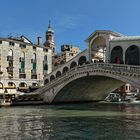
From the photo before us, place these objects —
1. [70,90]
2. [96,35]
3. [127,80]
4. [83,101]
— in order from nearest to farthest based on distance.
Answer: [127,80] → [96,35] → [70,90] → [83,101]

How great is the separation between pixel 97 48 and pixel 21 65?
13.7m

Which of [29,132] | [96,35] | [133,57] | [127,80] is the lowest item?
[29,132]

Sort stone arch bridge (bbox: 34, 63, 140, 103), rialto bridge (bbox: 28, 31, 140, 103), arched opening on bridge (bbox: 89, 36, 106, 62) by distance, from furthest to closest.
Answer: arched opening on bridge (bbox: 89, 36, 106, 62) → rialto bridge (bbox: 28, 31, 140, 103) → stone arch bridge (bbox: 34, 63, 140, 103)

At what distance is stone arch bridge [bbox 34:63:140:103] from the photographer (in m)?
27.9

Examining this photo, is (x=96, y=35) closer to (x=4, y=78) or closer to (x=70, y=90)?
(x=70, y=90)

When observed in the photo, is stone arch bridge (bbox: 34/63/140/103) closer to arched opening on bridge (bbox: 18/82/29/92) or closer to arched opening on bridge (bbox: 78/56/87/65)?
arched opening on bridge (bbox: 78/56/87/65)

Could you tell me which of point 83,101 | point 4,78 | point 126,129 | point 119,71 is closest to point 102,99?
point 83,101

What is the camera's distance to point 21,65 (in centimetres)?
4734

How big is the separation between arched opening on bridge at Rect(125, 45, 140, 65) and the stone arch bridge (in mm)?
2040

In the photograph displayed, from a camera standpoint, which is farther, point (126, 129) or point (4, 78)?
point (4, 78)

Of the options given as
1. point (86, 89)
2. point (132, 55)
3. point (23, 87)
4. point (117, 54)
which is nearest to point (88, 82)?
point (86, 89)

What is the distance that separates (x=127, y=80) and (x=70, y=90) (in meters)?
11.9

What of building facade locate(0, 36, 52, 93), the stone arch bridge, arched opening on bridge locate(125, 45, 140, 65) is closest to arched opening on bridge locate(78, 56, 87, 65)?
the stone arch bridge

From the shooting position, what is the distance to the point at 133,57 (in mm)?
31672
